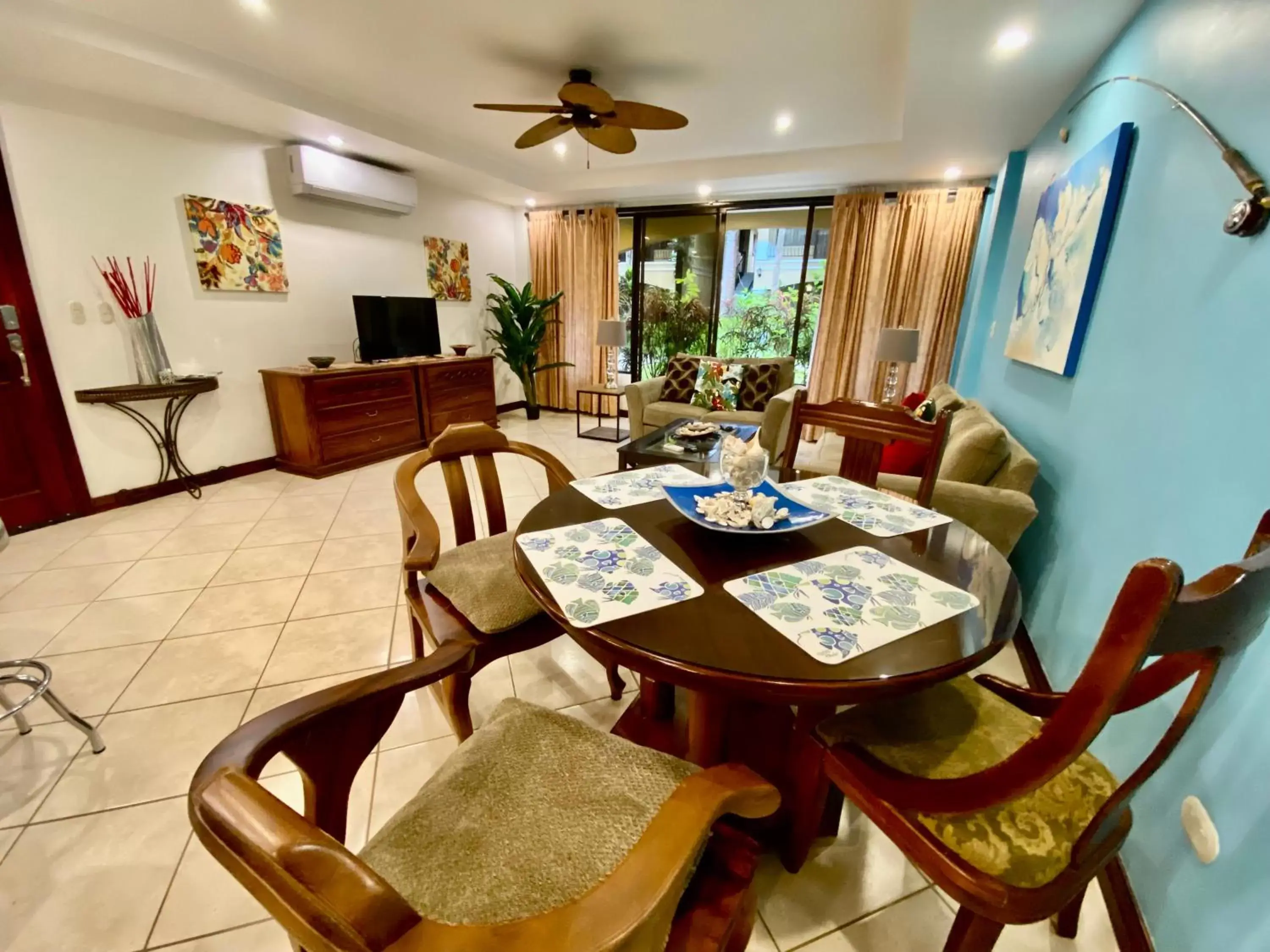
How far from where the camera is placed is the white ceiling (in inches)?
85.6

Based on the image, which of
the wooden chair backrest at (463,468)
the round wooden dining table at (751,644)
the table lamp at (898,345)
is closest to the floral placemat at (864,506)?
the round wooden dining table at (751,644)

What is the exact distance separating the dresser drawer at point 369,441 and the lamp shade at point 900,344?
403 centimetres

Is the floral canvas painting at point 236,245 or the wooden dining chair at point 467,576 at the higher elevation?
the floral canvas painting at point 236,245

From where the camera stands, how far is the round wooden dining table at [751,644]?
28.6 inches

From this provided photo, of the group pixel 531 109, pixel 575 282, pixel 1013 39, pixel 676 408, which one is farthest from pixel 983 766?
pixel 575 282

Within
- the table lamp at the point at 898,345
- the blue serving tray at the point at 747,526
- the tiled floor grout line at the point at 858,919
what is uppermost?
the table lamp at the point at 898,345

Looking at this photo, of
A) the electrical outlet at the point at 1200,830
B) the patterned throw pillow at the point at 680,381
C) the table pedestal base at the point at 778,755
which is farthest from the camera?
the patterned throw pillow at the point at 680,381

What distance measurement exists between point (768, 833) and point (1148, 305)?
1.83 meters

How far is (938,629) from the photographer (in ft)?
2.68

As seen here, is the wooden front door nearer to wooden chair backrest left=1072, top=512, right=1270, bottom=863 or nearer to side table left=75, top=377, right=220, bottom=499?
side table left=75, top=377, right=220, bottom=499

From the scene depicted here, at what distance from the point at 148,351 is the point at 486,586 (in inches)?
128

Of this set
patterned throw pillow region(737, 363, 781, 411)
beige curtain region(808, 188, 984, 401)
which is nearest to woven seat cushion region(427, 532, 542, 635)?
patterned throw pillow region(737, 363, 781, 411)

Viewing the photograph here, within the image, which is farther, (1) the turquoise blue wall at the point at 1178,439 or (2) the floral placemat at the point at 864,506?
(2) the floral placemat at the point at 864,506

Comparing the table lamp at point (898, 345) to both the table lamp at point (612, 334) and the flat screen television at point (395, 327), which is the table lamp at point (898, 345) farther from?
the flat screen television at point (395, 327)
